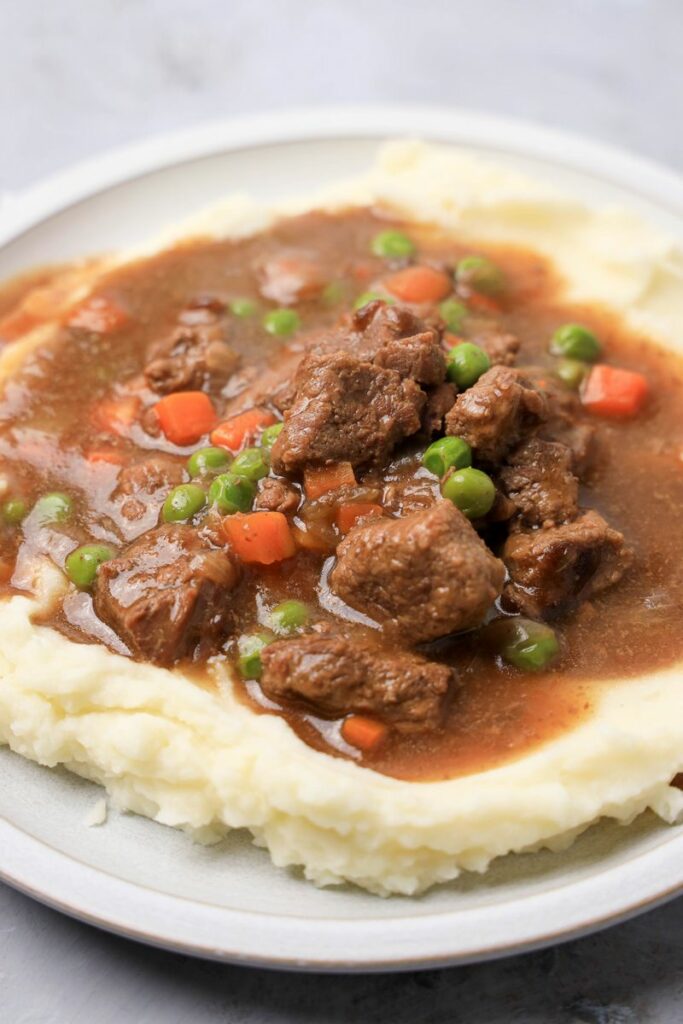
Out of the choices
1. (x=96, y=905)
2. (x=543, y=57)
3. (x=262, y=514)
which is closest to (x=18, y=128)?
(x=543, y=57)

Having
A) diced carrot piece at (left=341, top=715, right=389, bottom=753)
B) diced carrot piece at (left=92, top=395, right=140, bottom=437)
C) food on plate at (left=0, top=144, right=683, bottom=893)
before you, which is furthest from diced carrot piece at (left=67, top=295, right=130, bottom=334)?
diced carrot piece at (left=341, top=715, right=389, bottom=753)

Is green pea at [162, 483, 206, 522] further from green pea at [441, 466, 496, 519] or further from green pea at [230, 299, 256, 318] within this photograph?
green pea at [230, 299, 256, 318]

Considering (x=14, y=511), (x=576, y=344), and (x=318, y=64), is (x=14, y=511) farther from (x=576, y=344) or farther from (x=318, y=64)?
(x=318, y=64)

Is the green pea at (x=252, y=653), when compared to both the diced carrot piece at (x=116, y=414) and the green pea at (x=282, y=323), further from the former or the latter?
the green pea at (x=282, y=323)

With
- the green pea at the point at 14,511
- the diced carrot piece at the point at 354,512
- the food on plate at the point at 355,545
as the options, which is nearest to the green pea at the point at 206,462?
the food on plate at the point at 355,545

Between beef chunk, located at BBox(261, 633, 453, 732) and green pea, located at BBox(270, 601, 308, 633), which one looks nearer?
beef chunk, located at BBox(261, 633, 453, 732)

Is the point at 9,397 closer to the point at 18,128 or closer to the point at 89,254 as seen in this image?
the point at 89,254
